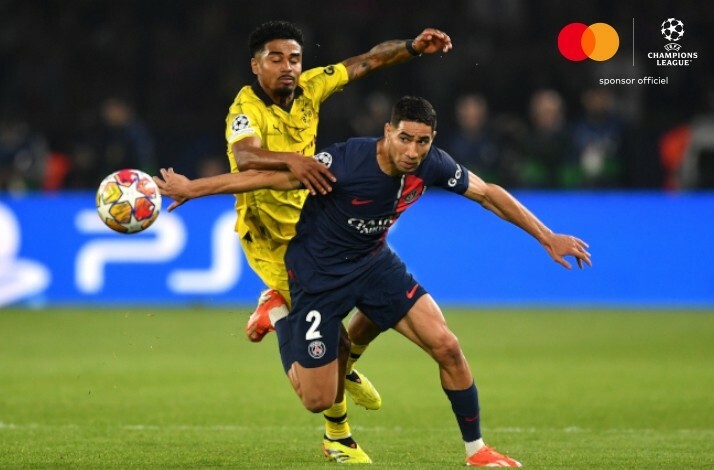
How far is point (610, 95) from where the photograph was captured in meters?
17.7

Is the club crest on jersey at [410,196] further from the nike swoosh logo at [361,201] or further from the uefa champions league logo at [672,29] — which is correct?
the uefa champions league logo at [672,29]

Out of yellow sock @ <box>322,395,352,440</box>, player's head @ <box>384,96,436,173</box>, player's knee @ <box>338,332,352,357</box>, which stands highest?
player's head @ <box>384,96,436,173</box>

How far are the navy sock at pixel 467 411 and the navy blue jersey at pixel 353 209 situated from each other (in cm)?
91

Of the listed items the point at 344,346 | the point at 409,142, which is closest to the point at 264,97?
the point at 409,142

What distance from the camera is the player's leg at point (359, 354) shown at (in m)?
8.07

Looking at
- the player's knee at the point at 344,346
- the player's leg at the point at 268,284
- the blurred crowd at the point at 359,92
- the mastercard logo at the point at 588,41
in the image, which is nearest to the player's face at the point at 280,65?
the player's leg at the point at 268,284

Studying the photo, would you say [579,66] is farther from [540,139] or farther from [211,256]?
[211,256]

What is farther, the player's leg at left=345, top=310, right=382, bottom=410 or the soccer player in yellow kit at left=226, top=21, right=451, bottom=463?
the player's leg at left=345, top=310, right=382, bottom=410

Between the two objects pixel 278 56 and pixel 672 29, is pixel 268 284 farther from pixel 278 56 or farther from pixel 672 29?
pixel 672 29

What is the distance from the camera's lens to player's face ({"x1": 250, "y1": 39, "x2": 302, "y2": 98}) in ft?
25.6

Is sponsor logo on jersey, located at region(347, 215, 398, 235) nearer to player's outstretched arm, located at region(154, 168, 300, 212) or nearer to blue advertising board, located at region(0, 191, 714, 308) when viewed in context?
player's outstretched arm, located at region(154, 168, 300, 212)

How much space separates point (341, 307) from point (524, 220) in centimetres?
115

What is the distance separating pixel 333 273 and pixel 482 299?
9190 millimetres

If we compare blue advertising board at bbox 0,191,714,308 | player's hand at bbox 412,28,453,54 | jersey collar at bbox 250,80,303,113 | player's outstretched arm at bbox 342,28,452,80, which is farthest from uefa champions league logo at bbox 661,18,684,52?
jersey collar at bbox 250,80,303,113
